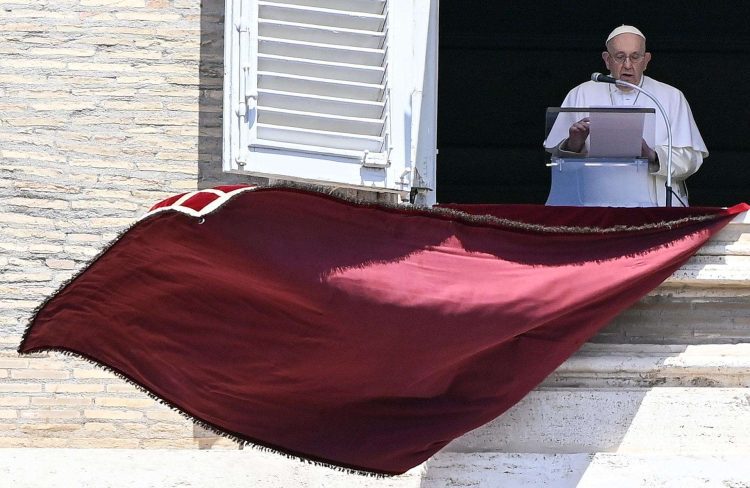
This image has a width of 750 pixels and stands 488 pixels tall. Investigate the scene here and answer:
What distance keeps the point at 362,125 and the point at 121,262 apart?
44.5 inches

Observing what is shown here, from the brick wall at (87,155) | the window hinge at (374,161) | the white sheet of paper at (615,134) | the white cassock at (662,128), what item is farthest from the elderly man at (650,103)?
the brick wall at (87,155)

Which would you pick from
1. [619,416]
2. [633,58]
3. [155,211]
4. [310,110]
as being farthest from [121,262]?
[633,58]

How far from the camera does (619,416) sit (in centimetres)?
503

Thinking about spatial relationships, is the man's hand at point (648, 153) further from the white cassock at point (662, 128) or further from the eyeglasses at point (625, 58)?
the eyeglasses at point (625, 58)

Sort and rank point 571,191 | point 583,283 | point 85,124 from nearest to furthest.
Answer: point 583,283 → point 571,191 → point 85,124

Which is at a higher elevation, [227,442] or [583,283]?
[583,283]

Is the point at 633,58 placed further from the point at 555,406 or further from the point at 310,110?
the point at 555,406

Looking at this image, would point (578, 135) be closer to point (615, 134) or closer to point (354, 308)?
point (615, 134)

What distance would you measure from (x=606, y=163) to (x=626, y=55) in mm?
951

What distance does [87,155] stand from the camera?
239 inches

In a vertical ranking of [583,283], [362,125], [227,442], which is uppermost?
[362,125]

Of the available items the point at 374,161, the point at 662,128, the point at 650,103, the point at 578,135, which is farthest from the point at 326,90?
the point at 650,103

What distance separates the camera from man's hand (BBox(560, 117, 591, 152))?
5352 millimetres

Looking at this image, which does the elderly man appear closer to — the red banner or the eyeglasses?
the eyeglasses
